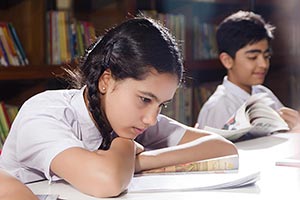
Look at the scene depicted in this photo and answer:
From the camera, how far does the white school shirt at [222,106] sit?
6.90ft

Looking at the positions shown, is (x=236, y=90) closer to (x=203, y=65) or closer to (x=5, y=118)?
(x=203, y=65)

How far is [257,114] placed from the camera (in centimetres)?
155

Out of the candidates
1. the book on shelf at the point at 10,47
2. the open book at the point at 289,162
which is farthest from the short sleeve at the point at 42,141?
the book on shelf at the point at 10,47

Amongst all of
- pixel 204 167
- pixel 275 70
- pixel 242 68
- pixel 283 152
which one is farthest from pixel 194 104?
pixel 204 167

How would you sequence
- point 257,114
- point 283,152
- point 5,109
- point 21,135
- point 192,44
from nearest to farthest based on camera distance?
1. point 21,135
2. point 283,152
3. point 257,114
4. point 5,109
5. point 192,44

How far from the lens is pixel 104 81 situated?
3.60 feet

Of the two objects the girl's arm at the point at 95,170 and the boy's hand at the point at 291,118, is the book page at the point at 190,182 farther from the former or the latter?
the boy's hand at the point at 291,118

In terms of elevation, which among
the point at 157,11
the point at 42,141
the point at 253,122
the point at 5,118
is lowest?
the point at 5,118

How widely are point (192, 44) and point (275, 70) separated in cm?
74

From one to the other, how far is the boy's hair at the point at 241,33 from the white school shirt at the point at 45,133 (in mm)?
1323

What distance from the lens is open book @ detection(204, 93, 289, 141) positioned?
144 centimetres

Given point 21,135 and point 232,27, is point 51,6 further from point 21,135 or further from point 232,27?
point 21,135

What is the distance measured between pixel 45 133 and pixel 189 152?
1.02 feet

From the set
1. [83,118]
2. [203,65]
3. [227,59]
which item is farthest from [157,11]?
[83,118]
